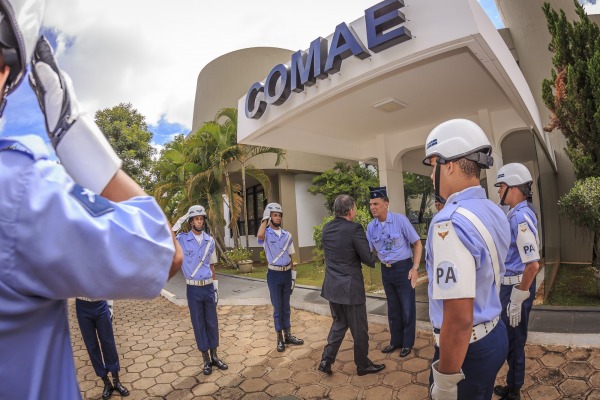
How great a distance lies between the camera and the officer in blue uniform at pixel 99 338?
3896 millimetres

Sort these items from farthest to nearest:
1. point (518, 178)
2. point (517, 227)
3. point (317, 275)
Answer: point (317, 275) → point (518, 178) → point (517, 227)

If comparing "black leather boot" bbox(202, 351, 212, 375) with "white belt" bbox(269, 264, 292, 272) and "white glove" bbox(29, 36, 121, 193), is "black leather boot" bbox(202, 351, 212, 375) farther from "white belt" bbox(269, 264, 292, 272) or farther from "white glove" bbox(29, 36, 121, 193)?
"white glove" bbox(29, 36, 121, 193)

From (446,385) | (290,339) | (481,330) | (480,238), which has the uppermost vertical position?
(480,238)

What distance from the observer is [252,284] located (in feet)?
32.7

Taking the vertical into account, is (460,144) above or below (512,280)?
above

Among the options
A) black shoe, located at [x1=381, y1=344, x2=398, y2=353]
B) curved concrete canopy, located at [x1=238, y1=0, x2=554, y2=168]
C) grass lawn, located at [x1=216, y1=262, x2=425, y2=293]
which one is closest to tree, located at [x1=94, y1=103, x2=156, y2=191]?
grass lawn, located at [x1=216, y1=262, x2=425, y2=293]

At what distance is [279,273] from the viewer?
5.41 m

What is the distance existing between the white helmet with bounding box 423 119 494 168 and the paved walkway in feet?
10.5

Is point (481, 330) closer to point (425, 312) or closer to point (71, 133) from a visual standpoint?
point (71, 133)

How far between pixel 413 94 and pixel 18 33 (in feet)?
21.3

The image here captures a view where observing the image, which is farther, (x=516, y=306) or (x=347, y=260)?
(x=347, y=260)

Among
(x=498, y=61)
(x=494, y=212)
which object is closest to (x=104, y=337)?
(x=494, y=212)

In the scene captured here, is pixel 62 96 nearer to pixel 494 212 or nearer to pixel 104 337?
pixel 494 212

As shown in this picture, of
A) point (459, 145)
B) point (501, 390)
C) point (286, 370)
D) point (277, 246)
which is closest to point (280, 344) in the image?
point (286, 370)
